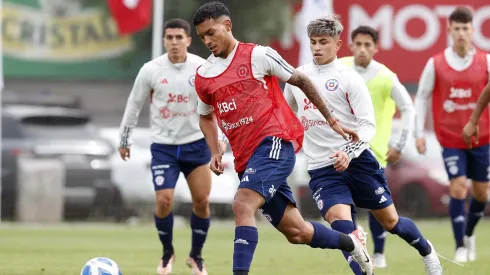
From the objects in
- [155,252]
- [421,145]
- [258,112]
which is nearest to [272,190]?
[258,112]

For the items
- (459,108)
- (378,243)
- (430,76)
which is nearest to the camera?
(378,243)

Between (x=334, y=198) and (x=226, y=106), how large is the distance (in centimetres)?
140

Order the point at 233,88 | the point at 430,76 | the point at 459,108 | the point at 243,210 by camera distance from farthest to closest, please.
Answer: the point at 430,76, the point at 459,108, the point at 233,88, the point at 243,210

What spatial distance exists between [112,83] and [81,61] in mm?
1653

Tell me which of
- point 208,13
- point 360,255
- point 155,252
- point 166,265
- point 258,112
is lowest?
point 155,252

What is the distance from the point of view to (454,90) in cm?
1381

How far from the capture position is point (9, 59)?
34.8m

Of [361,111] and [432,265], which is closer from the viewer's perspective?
[361,111]

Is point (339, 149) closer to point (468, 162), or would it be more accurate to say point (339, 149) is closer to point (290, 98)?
point (290, 98)

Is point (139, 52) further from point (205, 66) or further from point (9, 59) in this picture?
point (205, 66)

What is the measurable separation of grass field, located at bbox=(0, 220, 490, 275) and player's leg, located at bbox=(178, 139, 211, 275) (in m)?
0.40

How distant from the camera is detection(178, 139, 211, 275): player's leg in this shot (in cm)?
1255

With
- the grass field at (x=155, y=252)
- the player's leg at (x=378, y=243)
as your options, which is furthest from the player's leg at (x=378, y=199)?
the player's leg at (x=378, y=243)

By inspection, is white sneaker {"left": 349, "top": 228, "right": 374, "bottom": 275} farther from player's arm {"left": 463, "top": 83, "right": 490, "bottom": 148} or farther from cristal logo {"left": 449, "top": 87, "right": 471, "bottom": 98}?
cristal logo {"left": 449, "top": 87, "right": 471, "bottom": 98}
